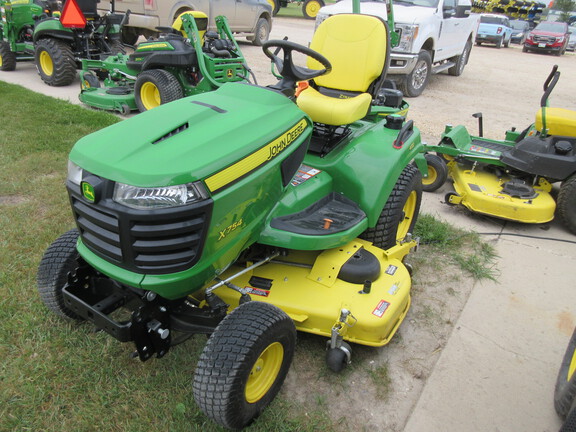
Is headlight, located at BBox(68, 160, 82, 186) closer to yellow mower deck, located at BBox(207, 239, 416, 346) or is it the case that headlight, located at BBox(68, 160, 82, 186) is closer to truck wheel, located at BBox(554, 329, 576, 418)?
yellow mower deck, located at BBox(207, 239, 416, 346)

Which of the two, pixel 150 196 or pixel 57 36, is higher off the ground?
pixel 150 196

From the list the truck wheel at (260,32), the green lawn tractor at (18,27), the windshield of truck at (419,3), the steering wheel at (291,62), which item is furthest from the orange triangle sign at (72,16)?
Answer: the truck wheel at (260,32)

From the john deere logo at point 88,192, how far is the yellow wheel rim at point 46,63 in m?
7.12

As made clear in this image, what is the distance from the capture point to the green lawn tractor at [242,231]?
181 cm

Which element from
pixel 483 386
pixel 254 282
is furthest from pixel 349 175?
pixel 483 386

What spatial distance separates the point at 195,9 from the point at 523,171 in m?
Answer: 8.62

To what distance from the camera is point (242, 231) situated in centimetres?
213

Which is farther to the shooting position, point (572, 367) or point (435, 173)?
point (435, 173)

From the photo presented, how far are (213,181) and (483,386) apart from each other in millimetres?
1741

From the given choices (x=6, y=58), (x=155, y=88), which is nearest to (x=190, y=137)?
(x=155, y=88)

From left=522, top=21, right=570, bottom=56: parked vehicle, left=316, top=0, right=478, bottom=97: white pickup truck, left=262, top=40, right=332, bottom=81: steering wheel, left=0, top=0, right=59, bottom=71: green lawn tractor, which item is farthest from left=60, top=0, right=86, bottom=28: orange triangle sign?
left=522, top=21, right=570, bottom=56: parked vehicle

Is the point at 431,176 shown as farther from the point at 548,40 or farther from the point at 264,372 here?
the point at 548,40

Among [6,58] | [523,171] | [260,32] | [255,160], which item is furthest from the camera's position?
[260,32]

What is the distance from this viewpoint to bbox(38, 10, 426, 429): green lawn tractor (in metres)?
1.81
